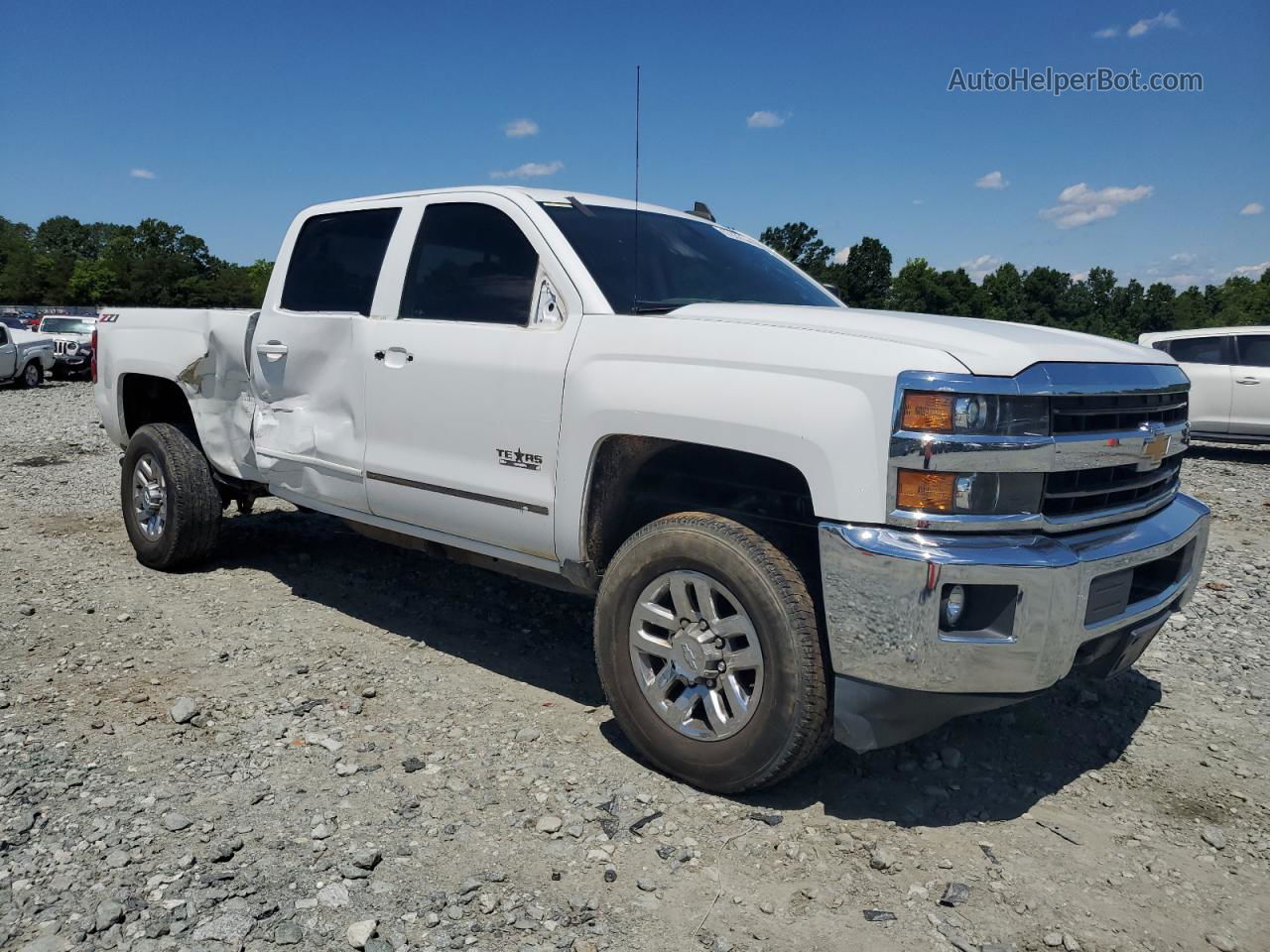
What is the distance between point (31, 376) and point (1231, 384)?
78.8ft

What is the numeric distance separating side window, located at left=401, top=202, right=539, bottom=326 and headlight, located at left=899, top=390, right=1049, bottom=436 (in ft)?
5.40

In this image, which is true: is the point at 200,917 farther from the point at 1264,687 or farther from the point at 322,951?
the point at 1264,687

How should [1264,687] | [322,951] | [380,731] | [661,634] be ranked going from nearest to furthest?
1. [322,951]
2. [661,634]
3. [380,731]
4. [1264,687]

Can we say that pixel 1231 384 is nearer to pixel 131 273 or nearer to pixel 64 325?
pixel 64 325

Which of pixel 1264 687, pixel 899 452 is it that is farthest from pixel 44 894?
pixel 1264 687

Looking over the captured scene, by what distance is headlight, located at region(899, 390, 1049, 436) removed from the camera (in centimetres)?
267

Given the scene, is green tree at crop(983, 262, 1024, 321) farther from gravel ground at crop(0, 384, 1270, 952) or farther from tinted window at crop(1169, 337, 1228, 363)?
gravel ground at crop(0, 384, 1270, 952)

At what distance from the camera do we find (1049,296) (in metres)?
85.4

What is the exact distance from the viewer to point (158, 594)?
209 inches

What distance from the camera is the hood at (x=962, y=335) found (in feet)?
9.05

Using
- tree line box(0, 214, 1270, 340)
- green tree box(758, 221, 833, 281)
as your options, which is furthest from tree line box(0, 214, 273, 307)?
green tree box(758, 221, 833, 281)

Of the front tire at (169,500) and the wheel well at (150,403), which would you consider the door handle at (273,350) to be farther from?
the wheel well at (150,403)

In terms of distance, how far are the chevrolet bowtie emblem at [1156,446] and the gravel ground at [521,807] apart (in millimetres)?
1178

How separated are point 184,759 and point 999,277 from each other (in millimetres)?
98865
